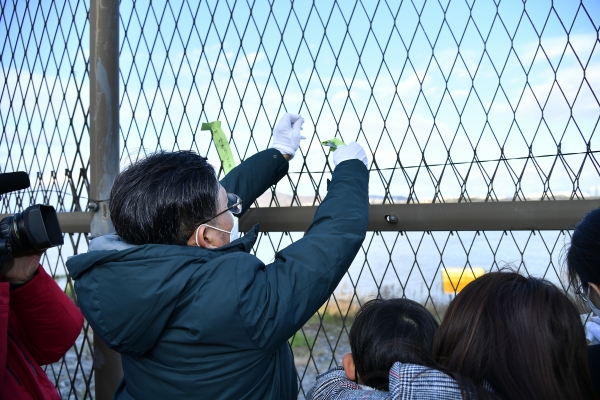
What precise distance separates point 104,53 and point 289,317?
1522mm

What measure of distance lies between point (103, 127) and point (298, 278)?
1344mm

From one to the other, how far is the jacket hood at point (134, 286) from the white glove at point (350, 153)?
484 millimetres

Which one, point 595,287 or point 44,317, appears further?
point 44,317

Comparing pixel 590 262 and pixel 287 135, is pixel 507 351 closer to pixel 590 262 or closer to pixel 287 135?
pixel 590 262

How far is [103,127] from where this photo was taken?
212cm

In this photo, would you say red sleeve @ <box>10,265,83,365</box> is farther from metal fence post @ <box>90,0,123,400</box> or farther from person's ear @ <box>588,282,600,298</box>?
person's ear @ <box>588,282,600,298</box>

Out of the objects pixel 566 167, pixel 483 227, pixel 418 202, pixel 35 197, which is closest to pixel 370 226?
pixel 418 202

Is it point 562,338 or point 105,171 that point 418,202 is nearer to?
point 562,338

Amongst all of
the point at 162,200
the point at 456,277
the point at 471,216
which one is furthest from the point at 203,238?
the point at 456,277

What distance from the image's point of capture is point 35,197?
2.52m

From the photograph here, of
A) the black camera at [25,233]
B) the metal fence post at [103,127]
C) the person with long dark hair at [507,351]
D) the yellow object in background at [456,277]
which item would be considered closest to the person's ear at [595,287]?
the person with long dark hair at [507,351]

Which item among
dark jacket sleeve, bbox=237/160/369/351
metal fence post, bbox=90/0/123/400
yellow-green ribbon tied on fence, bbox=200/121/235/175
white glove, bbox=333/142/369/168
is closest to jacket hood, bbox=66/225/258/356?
dark jacket sleeve, bbox=237/160/369/351

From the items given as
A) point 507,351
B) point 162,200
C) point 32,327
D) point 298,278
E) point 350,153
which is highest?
point 350,153

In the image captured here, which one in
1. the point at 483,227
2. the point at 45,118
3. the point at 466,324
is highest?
the point at 45,118
